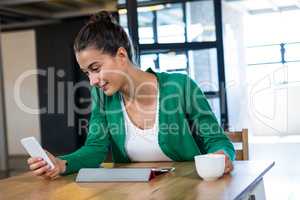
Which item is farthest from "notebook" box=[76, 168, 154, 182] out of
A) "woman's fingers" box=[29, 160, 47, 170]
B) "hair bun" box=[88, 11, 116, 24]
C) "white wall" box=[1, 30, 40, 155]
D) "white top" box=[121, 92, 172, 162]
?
"white wall" box=[1, 30, 40, 155]

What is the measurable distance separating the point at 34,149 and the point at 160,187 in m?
0.43

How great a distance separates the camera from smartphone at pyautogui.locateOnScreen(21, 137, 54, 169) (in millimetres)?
1276

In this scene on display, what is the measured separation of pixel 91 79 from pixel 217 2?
12.3 feet

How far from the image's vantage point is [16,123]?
8727 millimetres

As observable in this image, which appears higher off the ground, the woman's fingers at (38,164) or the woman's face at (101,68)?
the woman's face at (101,68)

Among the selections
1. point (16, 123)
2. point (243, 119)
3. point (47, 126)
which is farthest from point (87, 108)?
point (243, 119)

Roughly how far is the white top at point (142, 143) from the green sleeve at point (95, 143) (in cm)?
9

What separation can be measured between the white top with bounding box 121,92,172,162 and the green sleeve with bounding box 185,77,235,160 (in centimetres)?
12

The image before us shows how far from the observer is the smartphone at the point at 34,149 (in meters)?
1.28

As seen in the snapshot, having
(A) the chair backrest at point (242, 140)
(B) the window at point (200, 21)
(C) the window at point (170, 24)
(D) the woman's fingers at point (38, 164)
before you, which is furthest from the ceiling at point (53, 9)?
(D) the woman's fingers at point (38, 164)

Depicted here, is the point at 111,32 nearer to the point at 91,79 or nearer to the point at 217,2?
the point at 91,79

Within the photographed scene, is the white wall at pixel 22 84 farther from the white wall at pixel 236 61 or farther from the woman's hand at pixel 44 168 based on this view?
the woman's hand at pixel 44 168

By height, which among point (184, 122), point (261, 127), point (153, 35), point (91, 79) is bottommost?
point (261, 127)

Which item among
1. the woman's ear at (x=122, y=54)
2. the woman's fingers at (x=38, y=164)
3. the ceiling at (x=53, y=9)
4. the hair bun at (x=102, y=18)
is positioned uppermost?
the ceiling at (x=53, y=9)
